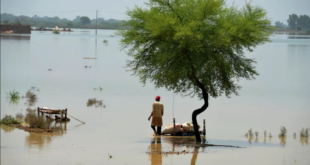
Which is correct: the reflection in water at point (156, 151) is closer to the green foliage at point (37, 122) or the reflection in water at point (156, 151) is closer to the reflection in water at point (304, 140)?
the green foliage at point (37, 122)

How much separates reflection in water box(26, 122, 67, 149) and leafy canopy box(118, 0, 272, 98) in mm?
4141

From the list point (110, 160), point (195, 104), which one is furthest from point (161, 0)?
point (195, 104)

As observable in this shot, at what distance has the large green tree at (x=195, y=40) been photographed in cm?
1800

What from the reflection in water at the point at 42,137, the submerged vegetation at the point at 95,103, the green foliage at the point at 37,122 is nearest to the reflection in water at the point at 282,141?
the reflection in water at the point at 42,137

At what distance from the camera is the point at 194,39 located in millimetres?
17625

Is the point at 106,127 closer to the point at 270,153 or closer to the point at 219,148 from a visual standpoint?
the point at 219,148

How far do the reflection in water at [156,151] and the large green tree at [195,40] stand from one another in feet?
5.23

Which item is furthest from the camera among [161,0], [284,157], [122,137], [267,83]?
[267,83]

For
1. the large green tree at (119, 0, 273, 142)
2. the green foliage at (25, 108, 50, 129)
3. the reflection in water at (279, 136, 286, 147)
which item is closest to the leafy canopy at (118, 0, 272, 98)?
the large green tree at (119, 0, 273, 142)

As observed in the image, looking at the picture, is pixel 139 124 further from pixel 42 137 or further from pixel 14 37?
pixel 14 37

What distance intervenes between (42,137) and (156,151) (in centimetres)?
475

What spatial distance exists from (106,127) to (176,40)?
692 cm

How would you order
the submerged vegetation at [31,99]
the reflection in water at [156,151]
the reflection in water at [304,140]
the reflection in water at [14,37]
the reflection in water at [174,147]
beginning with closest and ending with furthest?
the reflection in water at [156,151]
the reflection in water at [174,147]
the reflection in water at [304,140]
the submerged vegetation at [31,99]
the reflection in water at [14,37]

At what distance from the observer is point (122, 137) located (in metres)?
20.3
